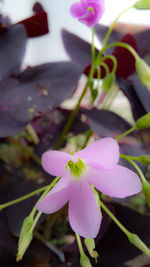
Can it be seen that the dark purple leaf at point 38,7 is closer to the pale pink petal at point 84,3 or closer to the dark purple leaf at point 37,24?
the dark purple leaf at point 37,24

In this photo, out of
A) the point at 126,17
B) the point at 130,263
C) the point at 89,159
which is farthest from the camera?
the point at 126,17

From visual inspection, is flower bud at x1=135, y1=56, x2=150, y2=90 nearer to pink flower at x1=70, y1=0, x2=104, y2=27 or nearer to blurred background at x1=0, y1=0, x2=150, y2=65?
pink flower at x1=70, y1=0, x2=104, y2=27

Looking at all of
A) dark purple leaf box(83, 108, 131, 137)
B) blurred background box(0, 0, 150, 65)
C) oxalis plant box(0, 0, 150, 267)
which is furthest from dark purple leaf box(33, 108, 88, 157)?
blurred background box(0, 0, 150, 65)

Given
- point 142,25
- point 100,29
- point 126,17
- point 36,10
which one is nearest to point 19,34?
point 36,10

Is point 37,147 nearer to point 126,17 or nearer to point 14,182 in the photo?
point 14,182

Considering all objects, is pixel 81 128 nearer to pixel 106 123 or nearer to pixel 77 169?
pixel 106 123
